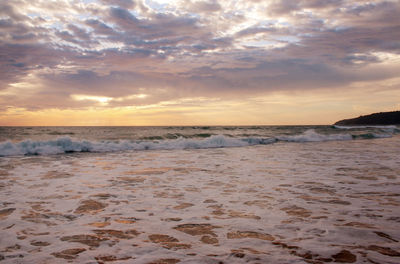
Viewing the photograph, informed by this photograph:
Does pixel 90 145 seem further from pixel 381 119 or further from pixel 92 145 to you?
pixel 381 119

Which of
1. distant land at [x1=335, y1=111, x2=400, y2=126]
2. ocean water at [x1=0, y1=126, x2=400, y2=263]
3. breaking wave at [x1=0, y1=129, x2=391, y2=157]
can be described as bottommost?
ocean water at [x1=0, y1=126, x2=400, y2=263]

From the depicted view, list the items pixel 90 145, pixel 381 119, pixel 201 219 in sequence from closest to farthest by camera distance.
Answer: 1. pixel 201 219
2. pixel 90 145
3. pixel 381 119

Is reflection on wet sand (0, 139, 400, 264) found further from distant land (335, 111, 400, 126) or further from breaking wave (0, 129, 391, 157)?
distant land (335, 111, 400, 126)

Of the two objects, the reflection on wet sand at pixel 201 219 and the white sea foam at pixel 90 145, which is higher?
the white sea foam at pixel 90 145

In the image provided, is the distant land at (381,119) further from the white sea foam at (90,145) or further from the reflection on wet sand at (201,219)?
the reflection on wet sand at (201,219)

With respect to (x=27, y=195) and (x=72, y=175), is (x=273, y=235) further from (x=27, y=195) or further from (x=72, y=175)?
(x=72, y=175)

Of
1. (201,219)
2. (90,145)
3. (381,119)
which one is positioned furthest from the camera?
(381,119)

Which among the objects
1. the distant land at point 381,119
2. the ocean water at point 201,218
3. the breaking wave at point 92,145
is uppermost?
the distant land at point 381,119

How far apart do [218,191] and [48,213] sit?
101 inches

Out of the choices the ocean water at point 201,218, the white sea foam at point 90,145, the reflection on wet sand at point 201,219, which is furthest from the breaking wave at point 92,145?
the reflection on wet sand at point 201,219

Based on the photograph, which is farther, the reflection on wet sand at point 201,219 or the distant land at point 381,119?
the distant land at point 381,119

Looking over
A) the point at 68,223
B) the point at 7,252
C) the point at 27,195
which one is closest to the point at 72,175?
the point at 27,195

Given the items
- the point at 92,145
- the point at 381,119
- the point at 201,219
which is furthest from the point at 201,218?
the point at 381,119

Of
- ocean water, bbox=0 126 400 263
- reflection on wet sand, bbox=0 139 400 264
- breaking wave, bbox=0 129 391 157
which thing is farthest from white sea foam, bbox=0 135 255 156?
reflection on wet sand, bbox=0 139 400 264
